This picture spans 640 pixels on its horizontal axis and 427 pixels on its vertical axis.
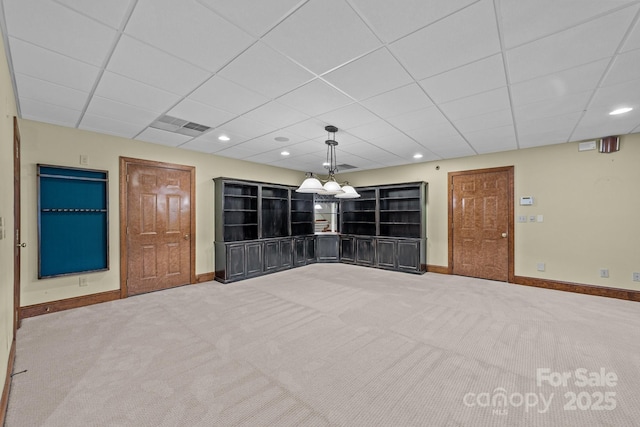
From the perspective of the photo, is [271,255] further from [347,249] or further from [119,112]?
[119,112]

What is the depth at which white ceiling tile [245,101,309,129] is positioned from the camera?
324 cm

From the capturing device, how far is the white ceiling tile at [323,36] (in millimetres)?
1748

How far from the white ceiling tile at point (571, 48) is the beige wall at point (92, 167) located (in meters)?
5.24

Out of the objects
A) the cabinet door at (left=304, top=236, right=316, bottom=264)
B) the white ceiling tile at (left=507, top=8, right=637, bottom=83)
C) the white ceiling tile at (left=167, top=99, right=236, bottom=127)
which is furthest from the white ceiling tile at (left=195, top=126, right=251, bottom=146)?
the white ceiling tile at (left=507, top=8, right=637, bottom=83)

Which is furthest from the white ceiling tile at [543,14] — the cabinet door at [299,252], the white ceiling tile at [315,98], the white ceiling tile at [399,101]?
the cabinet door at [299,252]

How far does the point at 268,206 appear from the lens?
6.90 metres

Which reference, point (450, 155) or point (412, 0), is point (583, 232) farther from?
point (412, 0)

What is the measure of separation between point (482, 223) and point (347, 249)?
11.0 feet

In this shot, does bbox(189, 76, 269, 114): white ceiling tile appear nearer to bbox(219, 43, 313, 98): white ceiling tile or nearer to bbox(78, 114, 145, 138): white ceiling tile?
bbox(219, 43, 313, 98): white ceiling tile

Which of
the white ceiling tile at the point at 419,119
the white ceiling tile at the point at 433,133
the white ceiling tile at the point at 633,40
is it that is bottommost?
the white ceiling tile at the point at 433,133

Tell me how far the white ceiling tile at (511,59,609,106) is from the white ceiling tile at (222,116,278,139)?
3.03 meters

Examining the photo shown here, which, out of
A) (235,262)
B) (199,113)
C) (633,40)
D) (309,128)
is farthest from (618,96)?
(235,262)

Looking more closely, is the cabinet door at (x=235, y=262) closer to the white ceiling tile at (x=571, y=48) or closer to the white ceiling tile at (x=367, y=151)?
the white ceiling tile at (x=367, y=151)

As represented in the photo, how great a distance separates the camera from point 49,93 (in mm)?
2867
